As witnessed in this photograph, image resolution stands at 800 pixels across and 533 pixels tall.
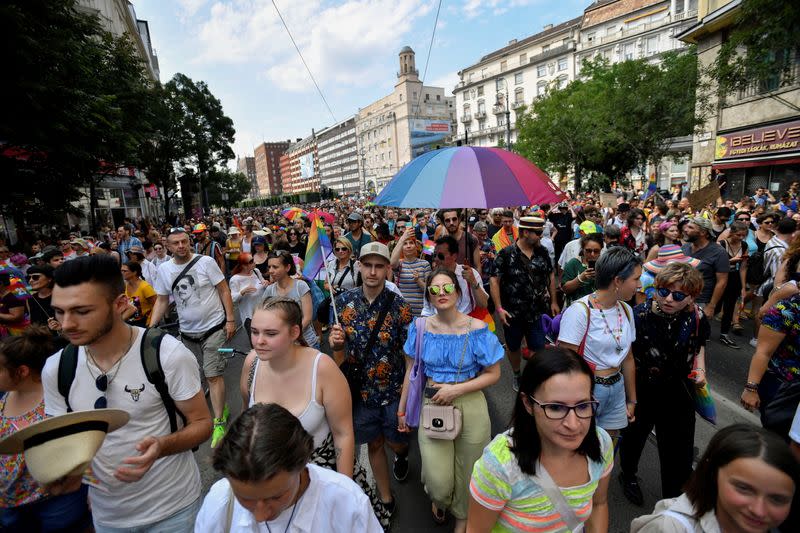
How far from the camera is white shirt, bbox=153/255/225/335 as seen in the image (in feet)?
14.3

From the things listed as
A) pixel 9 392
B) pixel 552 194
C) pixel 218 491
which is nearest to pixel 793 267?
pixel 552 194

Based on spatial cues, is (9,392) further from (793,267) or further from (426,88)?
(426,88)

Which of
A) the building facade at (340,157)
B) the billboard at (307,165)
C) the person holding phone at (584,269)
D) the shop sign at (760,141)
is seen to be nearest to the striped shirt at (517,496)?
the person holding phone at (584,269)

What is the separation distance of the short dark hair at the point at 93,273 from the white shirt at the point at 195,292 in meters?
2.60

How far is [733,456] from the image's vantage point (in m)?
1.33

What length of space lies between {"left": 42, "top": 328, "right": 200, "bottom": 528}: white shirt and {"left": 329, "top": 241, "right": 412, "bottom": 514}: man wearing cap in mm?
1194

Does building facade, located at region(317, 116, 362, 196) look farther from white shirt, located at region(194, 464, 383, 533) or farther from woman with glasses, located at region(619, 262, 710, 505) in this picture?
white shirt, located at region(194, 464, 383, 533)

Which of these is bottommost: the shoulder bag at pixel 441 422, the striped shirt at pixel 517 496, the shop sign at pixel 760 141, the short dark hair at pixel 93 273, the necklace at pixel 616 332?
the shoulder bag at pixel 441 422

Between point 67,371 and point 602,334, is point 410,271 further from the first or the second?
point 67,371

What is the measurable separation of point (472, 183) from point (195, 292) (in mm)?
A: 3231

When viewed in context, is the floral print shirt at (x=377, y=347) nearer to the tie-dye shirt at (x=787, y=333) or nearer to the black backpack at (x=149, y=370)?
the black backpack at (x=149, y=370)

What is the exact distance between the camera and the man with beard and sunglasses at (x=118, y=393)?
1748 mm

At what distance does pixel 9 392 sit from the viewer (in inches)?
92.0

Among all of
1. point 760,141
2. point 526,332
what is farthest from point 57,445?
point 760,141
